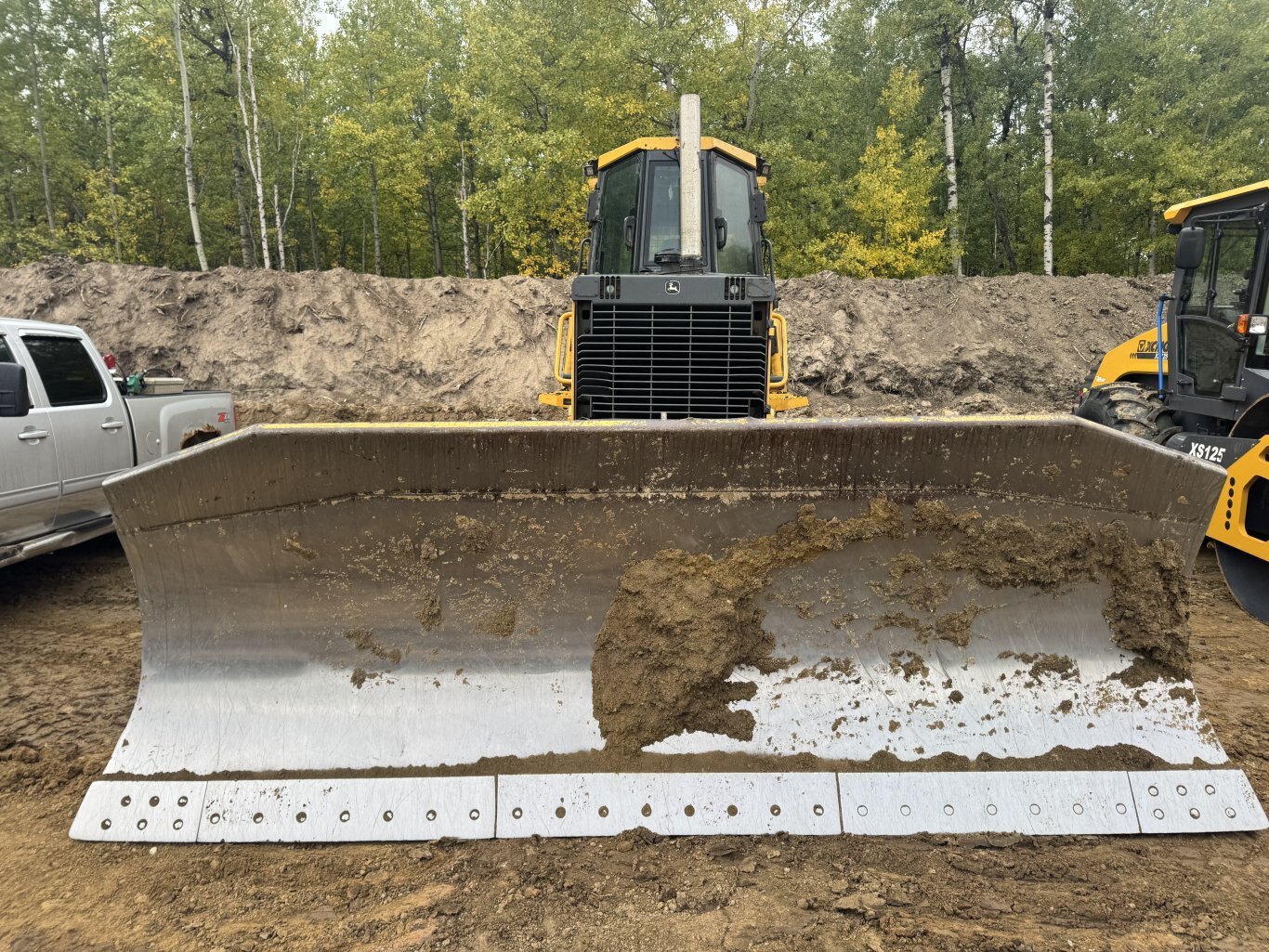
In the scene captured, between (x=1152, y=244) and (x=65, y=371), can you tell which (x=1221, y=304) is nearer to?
(x=65, y=371)

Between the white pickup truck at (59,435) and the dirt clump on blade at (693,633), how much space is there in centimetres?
399

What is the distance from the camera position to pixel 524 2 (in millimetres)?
25578

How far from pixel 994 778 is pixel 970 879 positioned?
428 millimetres

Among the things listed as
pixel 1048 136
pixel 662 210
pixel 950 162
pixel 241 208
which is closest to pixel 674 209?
pixel 662 210

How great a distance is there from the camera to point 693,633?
2.96 meters

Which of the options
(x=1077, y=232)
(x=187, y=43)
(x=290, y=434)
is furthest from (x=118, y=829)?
(x=1077, y=232)

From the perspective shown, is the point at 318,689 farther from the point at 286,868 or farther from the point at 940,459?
the point at 940,459

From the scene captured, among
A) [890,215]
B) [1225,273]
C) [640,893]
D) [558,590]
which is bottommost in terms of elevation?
[640,893]

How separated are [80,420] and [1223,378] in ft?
30.4

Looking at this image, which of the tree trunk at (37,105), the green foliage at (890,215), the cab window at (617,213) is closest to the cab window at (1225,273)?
the cab window at (617,213)

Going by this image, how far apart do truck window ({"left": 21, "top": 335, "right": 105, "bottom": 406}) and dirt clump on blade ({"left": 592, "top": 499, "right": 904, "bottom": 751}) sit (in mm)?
5174

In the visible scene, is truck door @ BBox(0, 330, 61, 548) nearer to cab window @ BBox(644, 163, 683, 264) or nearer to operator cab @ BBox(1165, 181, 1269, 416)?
cab window @ BBox(644, 163, 683, 264)

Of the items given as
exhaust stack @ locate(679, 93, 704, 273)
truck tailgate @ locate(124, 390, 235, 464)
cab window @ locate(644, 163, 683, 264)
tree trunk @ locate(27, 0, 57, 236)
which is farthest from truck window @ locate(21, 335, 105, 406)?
tree trunk @ locate(27, 0, 57, 236)

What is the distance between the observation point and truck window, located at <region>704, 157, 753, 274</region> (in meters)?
5.69
